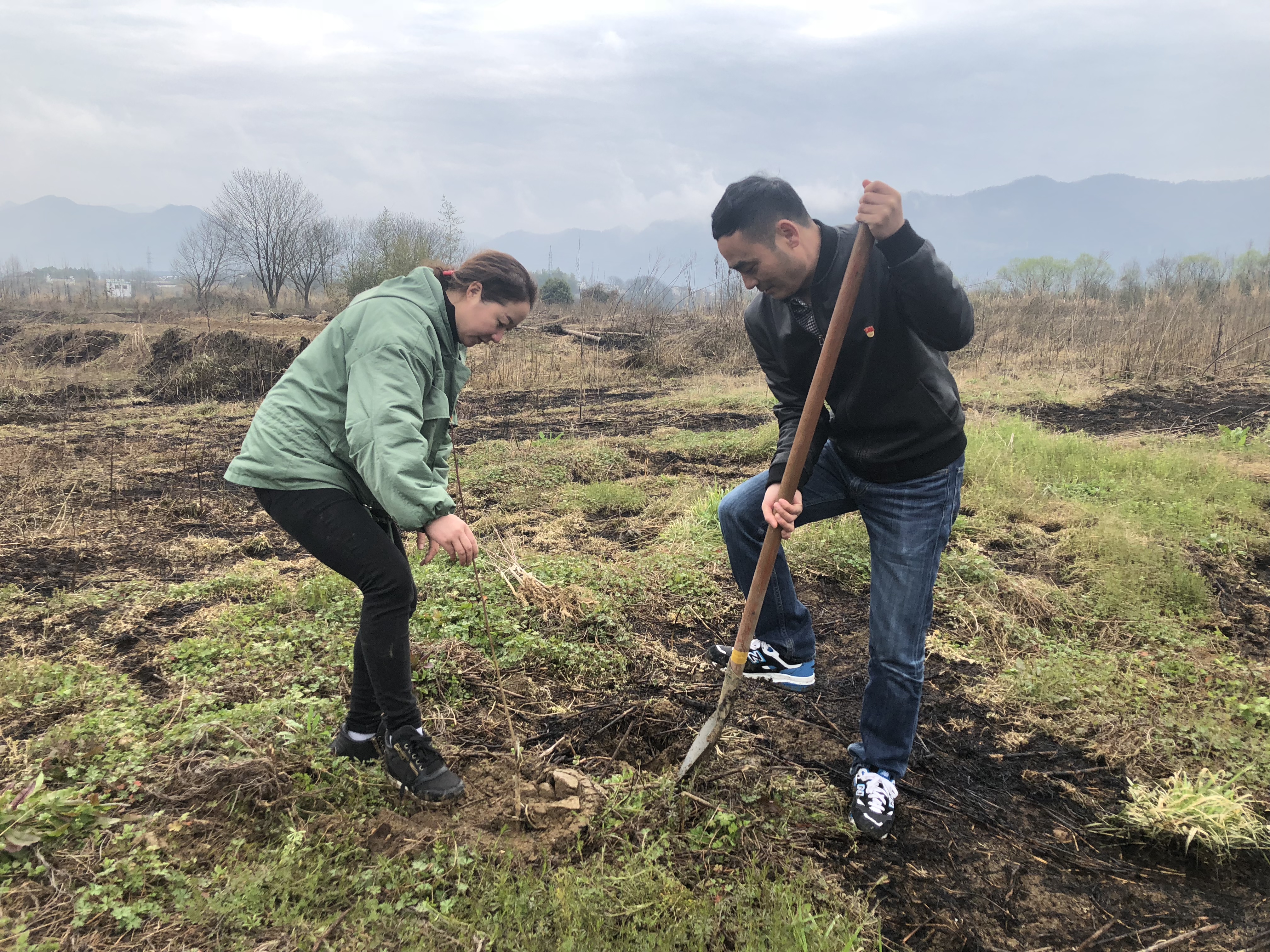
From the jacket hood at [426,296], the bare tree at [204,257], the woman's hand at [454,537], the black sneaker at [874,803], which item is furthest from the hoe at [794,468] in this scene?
the bare tree at [204,257]

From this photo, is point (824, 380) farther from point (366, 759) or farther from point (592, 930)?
point (366, 759)

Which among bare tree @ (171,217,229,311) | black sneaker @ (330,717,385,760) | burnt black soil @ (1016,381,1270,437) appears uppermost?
bare tree @ (171,217,229,311)

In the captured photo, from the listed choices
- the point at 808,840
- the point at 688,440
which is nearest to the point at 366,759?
the point at 808,840

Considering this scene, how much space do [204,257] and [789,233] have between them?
33.8m

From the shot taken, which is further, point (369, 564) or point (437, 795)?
point (437, 795)

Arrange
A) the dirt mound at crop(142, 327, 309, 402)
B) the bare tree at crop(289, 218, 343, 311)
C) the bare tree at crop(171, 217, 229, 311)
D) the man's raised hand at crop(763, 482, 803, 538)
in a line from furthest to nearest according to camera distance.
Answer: the bare tree at crop(289, 218, 343, 311), the bare tree at crop(171, 217, 229, 311), the dirt mound at crop(142, 327, 309, 402), the man's raised hand at crop(763, 482, 803, 538)

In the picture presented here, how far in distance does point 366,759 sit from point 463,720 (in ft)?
1.31

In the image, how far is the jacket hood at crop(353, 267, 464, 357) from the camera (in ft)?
6.70

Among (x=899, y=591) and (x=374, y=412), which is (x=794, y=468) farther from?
(x=374, y=412)

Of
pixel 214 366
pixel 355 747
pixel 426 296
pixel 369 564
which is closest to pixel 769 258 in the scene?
pixel 426 296

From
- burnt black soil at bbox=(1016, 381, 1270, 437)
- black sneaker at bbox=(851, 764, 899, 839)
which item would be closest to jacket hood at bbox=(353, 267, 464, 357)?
black sneaker at bbox=(851, 764, 899, 839)

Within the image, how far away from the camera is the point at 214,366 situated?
43.5 ft

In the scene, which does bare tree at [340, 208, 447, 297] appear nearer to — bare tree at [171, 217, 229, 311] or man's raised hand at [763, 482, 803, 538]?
bare tree at [171, 217, 229, 311]

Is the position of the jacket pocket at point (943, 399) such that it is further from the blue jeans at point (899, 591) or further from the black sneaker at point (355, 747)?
the black sneaker at point (355, 747)
